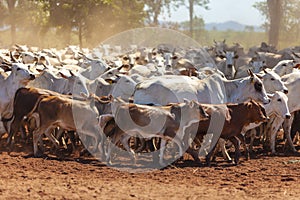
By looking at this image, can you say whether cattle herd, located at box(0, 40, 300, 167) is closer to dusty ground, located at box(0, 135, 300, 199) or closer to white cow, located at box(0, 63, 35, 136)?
white cow, located at box(0, 63, 35, 136)

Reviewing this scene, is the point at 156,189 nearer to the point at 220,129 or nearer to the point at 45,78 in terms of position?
the point at 220,129

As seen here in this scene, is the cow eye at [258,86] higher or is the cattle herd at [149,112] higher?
the cow eye at [258,86]

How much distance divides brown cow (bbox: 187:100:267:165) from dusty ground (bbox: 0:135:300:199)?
0.46 metres

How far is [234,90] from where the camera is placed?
1121 centimetres

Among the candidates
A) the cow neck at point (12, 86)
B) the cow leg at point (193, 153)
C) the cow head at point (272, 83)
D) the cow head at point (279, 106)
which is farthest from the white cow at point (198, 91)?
the cow neck at point (12, 86)

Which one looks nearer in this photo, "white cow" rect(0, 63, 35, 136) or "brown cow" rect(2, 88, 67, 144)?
"brown cow" rect(2, 88, 67, 144)

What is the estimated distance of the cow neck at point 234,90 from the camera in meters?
11.0

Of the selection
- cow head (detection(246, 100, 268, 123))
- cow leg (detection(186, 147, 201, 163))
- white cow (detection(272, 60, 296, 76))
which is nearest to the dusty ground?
cow leg (detection(186, 147, 201, 163))

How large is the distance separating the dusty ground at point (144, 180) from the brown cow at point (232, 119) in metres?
0.46

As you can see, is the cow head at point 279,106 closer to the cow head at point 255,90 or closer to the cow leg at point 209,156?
the cow head at point 255,90

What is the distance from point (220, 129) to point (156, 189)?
249cm

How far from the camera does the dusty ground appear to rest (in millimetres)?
7156

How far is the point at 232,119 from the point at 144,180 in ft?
7.78

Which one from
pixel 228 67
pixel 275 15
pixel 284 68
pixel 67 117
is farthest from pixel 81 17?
pixel 67 117
